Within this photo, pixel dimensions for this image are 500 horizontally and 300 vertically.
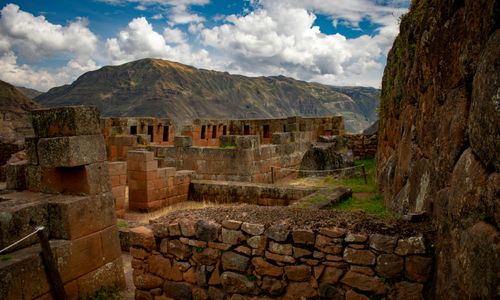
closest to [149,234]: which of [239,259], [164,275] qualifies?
[164,275]

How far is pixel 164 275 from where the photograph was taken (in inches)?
216

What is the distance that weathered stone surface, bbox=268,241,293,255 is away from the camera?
465 cm

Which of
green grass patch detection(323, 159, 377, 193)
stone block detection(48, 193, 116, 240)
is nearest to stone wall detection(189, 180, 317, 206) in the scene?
green grass patch detection(323, 159, 377, 193)

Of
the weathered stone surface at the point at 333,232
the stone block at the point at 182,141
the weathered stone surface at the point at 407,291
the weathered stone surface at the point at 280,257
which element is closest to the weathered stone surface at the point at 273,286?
the weathered stone surface at the point at 280,257

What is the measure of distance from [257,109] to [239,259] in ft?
441

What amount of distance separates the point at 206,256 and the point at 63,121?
318 centimetres

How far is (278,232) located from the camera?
185 inches

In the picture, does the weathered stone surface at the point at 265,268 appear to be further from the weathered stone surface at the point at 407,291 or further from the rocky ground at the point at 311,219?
the weathered stone surface at the point at 407,291

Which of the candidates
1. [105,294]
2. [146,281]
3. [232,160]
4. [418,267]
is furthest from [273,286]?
[232,160]

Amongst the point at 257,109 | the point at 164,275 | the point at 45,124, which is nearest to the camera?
the point at 164,275

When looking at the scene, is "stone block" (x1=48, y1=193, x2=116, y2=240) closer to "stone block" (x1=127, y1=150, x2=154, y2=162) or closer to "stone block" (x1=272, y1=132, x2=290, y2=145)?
"stone block" (x1=127, y1=150, x2=154, y2=162)

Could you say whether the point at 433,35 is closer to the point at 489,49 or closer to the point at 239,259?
the point at 489,49

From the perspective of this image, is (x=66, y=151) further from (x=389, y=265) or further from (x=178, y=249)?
(x=389, y=265)


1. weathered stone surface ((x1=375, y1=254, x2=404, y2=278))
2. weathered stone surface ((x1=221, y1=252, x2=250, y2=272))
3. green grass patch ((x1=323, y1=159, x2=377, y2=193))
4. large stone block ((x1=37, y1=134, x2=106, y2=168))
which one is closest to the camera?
weathered stone surface ((x1=375, y1=254, x2=404, y2=278))
